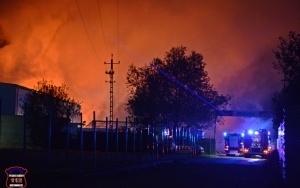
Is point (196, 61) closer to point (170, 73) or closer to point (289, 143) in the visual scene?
point (170, 73)

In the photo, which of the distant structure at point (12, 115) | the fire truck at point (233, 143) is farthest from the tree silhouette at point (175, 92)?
the distant structure at point (12, 115)

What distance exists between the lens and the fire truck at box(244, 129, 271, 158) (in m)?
56.2

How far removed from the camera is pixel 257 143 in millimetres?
57094

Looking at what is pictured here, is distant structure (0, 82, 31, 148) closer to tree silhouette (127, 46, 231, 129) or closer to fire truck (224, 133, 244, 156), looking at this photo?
tree silhouette (127, 46, 231, 129)

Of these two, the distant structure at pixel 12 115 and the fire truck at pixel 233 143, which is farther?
the fire truck at pixel 233 143

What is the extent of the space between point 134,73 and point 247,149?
1746cm

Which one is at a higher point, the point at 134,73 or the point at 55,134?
the point at 134,73

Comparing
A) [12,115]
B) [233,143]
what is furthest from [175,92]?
[12,115]

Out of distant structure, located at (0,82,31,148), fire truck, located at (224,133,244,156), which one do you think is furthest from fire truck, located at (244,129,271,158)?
distant structure, located at (0,82,31,148)

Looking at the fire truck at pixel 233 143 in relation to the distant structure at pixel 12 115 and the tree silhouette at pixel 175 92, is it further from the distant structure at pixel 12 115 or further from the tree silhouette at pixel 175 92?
the distant structure at pixel 12 115

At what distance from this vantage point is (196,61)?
64312mm

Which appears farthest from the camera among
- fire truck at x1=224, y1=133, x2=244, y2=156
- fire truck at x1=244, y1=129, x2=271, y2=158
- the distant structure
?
fire truck at x1=224, y1=133, x2=244, y2=156

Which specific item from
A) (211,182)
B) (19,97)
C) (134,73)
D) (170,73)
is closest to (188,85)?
(170,73)

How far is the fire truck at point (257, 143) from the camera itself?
184 feet
